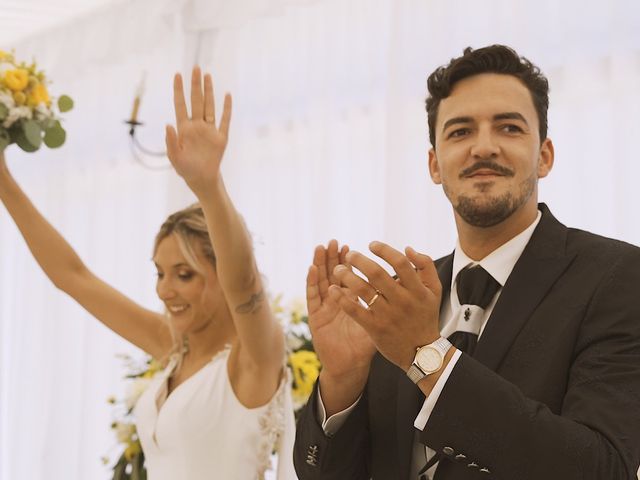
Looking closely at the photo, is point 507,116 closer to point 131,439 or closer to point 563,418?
point 563,418

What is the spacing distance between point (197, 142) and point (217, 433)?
893mm

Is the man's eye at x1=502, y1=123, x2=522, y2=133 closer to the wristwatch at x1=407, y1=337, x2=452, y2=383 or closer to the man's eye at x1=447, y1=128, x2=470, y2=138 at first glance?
the man's eye at x1=447, y1=128, x2=470, y2=138

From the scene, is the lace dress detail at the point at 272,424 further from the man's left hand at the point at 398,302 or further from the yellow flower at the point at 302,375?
the man's left hand at the point at 398,302

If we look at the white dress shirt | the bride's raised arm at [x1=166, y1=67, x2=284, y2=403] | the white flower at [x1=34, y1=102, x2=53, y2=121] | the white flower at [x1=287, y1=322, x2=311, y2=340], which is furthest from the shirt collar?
the white flower at [x1=34, y1=102, x2=53, y2=121]

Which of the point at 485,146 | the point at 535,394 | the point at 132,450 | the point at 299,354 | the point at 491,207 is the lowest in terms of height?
the point at 132,450

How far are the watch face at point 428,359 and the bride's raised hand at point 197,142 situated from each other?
89 centimetres

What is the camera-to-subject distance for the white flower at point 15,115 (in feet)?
8.84

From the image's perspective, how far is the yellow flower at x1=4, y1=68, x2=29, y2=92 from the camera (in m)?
2.72

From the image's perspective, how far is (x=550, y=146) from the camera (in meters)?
1.68

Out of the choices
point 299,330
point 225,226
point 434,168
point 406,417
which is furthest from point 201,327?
point 406,417

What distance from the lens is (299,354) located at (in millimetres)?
2783

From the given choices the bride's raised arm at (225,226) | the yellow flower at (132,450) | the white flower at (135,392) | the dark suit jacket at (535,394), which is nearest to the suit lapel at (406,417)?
the dark suit jacket at (535,394)

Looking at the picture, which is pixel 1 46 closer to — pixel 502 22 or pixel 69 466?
pixel 69 466

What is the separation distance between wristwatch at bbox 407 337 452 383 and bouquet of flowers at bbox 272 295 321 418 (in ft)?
4.57
